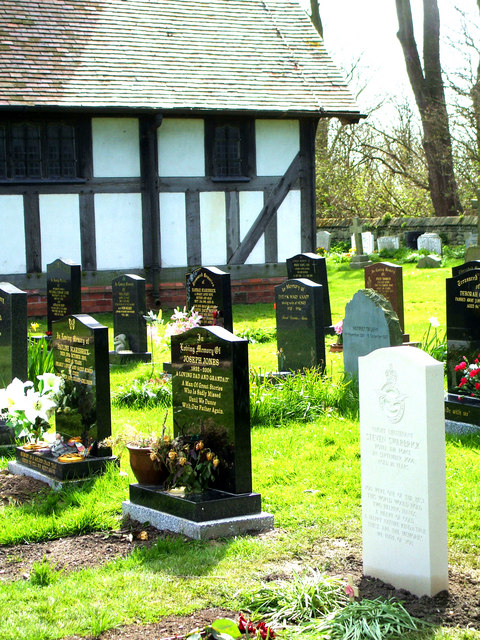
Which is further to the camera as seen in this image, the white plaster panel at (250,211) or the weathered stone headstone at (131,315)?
the white plaster panel at (250,211)

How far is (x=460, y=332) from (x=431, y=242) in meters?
18.9

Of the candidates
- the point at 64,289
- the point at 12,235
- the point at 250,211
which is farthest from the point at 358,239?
the point at 64,289

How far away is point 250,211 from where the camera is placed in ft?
64.5

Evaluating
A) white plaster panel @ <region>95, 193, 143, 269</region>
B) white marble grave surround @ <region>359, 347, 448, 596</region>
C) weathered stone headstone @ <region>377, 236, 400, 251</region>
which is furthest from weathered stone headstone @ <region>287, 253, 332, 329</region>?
weathered stone headstone @ <region>377, 236, 400, 251</region>

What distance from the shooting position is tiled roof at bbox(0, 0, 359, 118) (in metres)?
18.0

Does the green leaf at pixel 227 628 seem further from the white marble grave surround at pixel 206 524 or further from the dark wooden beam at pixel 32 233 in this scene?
the dark wooden beam at pixel 32 233

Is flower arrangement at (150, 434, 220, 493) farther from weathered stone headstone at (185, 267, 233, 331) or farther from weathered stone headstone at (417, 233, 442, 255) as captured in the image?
weathered stone headstone at (417, 233, 442, 255)

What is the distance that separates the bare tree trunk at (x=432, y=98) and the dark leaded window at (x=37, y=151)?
1472 centimetres

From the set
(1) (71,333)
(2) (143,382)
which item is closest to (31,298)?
(2) (143,382)

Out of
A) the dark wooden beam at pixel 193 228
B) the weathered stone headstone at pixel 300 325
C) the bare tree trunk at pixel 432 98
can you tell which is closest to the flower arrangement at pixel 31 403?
the weathered stone headstone at pixel 300 325

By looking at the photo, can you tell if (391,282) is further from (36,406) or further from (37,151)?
(37,151)

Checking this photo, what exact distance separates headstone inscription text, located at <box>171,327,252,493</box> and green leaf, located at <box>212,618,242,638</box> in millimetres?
1831

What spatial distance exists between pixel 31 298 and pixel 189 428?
40.2 ft

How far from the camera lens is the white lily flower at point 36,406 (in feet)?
24.6
